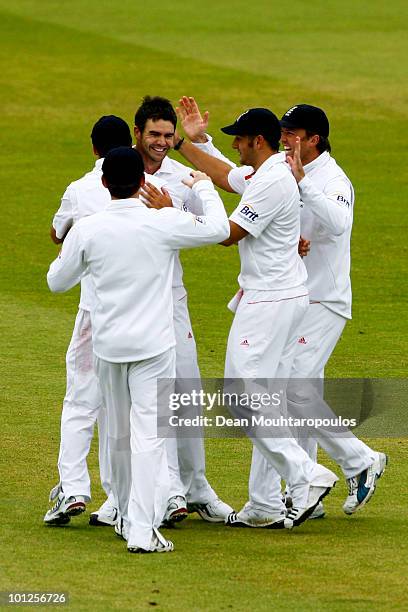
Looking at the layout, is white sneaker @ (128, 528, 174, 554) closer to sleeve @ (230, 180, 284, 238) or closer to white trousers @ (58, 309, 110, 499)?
white trousers @ (58, 309, 110, 499)

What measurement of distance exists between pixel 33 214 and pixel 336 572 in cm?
1224

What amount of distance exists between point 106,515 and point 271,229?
1.81 m

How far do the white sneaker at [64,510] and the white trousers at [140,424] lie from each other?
497 millimetres

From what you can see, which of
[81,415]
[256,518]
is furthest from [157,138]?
[256,518]

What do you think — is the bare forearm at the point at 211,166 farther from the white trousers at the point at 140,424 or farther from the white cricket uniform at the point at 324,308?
the white trousers at the point at 140,424

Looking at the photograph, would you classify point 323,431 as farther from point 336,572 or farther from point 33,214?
point 33,214

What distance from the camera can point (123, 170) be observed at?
726cm

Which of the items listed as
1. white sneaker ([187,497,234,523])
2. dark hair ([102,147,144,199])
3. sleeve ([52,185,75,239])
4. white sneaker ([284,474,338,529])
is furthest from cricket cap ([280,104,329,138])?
white sneaker ([187,497,234,523])

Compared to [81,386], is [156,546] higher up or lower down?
Result: lower down

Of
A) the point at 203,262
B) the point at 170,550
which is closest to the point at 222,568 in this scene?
the point at 170,550

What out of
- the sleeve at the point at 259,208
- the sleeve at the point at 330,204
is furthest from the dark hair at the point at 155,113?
the sleeve at the point at 330,204

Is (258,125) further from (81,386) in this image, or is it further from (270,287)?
(81,386)

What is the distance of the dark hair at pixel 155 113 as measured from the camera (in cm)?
827

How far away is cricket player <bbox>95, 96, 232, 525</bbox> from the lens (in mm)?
8266
